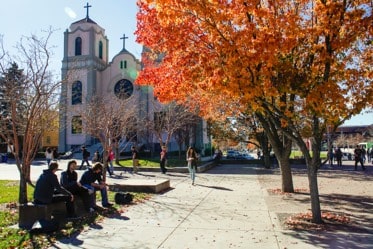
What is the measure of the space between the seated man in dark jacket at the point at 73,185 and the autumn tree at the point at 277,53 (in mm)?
3415

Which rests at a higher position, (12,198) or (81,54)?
(81,54)

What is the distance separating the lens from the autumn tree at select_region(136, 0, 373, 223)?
702cm

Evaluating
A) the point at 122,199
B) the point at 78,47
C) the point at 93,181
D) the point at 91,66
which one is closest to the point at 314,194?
the point at 122,199

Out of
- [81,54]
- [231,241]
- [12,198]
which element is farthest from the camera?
[81,54]

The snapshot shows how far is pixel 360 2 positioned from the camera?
7414mm

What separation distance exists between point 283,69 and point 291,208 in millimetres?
3722

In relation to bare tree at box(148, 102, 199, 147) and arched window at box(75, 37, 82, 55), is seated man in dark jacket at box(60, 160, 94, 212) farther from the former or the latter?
arched window at box(75, 37, 82, 55)

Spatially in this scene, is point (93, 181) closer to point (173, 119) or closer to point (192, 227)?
point (192, 227)

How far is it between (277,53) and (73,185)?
5.39 m

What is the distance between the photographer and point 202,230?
682 cm

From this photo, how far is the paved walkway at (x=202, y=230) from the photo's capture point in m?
5.90

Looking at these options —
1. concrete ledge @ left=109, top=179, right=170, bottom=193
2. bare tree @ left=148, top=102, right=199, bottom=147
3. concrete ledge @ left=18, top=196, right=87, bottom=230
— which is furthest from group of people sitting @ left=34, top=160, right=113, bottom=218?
bare tree @ left=148, top=102, right=199, bottom=147

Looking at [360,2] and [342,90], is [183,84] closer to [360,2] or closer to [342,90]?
[342,90]

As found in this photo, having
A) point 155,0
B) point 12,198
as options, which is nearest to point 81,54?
point 12,198
